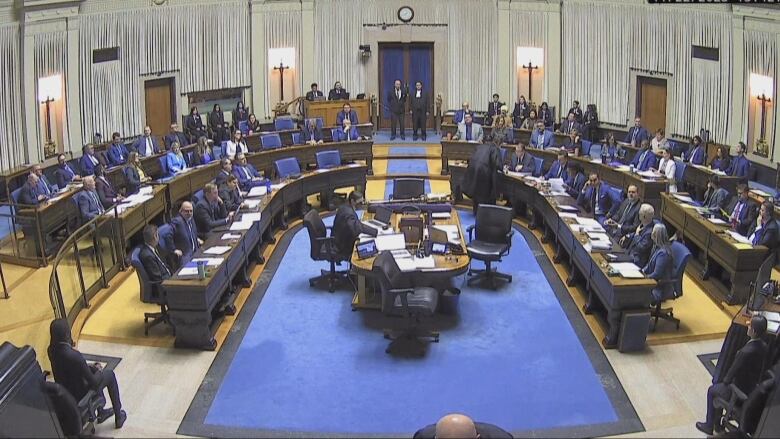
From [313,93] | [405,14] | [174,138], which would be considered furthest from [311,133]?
[405,14]

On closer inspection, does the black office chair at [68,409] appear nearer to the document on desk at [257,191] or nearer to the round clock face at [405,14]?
the document on desk at [257,191]

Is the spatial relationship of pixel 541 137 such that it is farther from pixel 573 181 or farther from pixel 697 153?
pixel 573 181

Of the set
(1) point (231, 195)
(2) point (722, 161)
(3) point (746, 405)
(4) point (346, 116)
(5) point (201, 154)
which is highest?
(4) point (346, 116)

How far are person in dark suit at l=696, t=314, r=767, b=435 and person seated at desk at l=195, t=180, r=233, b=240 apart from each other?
7.37 metres

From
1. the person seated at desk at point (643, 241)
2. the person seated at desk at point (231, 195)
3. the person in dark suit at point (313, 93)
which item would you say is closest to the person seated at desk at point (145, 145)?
the person seated at desk at point (231, 195)

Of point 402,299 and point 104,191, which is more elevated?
point 104,191

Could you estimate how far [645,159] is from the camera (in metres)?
15.8

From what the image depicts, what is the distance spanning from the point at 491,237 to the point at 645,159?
501 centimetres

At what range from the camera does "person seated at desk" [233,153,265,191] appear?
1491cm

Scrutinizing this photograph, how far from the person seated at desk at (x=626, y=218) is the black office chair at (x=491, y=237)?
5.15 feet

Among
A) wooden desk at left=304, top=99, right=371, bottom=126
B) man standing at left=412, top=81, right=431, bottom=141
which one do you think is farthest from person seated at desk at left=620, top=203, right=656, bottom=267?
wooden desk at left=304, top=99, right=371, bottom=126

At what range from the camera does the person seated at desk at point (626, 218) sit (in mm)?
12203

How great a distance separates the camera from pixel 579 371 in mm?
9398

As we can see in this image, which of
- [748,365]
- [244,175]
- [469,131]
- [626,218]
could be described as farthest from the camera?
[469,131]
